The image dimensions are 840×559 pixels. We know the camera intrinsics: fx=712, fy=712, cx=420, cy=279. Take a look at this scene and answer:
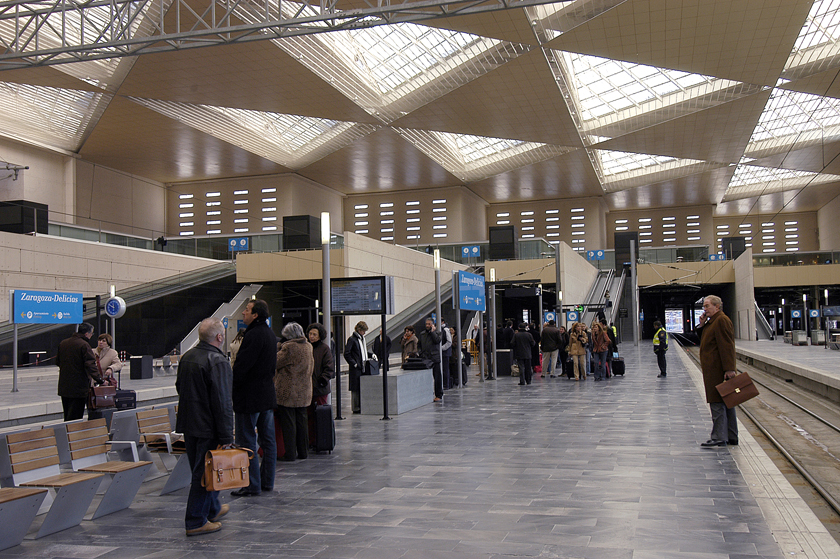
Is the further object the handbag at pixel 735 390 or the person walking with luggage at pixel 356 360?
the person walking with luggage at pixel 356 360

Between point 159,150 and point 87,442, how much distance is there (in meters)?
33.1

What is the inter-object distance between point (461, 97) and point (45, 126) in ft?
61.5

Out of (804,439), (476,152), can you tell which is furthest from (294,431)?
(476,152)

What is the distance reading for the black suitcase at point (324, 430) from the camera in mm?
7910

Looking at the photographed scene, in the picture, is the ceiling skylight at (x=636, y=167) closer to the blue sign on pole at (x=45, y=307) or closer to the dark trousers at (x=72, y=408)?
the blue sign on pole at (x=45, y=307)

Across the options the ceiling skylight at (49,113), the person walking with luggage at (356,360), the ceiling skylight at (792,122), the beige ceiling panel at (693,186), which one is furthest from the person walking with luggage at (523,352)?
the beige ceiling panel at (693,186)

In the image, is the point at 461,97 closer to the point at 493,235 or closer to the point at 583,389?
the point at 493,235

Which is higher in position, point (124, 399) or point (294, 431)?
point (124, 399)

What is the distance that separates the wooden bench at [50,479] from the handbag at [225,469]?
0.98 meters

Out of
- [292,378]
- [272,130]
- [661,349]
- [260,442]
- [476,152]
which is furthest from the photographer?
[476,152]

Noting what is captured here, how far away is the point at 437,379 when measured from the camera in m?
13.3

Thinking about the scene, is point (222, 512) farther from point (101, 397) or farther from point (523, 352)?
point (523, 352)

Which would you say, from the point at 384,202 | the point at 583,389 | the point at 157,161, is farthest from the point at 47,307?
the point at 384,202

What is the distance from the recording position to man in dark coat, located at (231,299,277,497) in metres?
6.00
